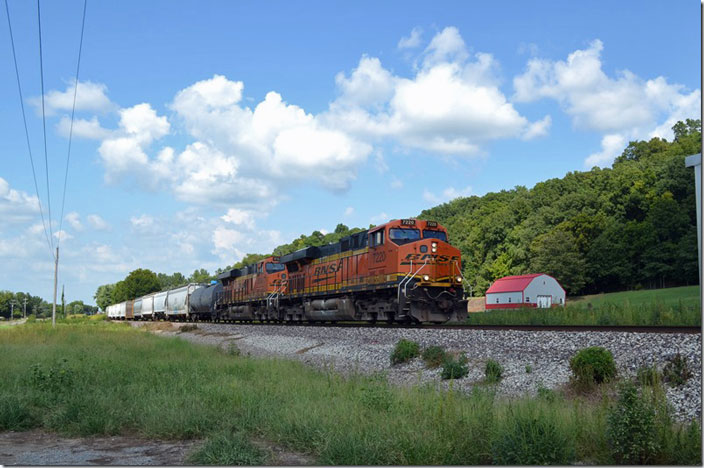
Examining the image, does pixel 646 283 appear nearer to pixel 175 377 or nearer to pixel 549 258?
pixel 549 258

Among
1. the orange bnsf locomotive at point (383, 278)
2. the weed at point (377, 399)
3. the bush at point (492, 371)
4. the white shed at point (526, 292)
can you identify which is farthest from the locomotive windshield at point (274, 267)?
the white shed at point (526, 292)

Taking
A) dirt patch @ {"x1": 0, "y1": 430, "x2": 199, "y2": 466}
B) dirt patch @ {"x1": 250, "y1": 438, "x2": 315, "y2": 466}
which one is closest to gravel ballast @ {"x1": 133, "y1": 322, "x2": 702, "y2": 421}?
dirt patch @ {"x1": 250, "y1": 438, "x2": 315, "y2": 466}

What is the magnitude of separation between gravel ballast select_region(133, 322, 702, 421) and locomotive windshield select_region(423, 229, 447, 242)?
512 cm

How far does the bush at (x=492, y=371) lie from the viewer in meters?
11.8

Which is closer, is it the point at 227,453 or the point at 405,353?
the point at 227,453

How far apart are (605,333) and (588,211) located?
70424 millimetres

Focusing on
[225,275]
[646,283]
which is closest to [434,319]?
[225,275]

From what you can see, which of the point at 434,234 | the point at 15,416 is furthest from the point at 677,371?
the point at 434,234

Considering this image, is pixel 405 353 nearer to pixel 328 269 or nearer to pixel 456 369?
pixel 456 369

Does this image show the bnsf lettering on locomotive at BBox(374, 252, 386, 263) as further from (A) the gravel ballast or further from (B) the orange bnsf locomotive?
(A) the gravel ballast

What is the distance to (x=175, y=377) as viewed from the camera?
1292cm

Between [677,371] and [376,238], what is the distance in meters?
16.4

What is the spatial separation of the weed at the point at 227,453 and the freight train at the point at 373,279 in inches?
610

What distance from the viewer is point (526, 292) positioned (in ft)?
211
